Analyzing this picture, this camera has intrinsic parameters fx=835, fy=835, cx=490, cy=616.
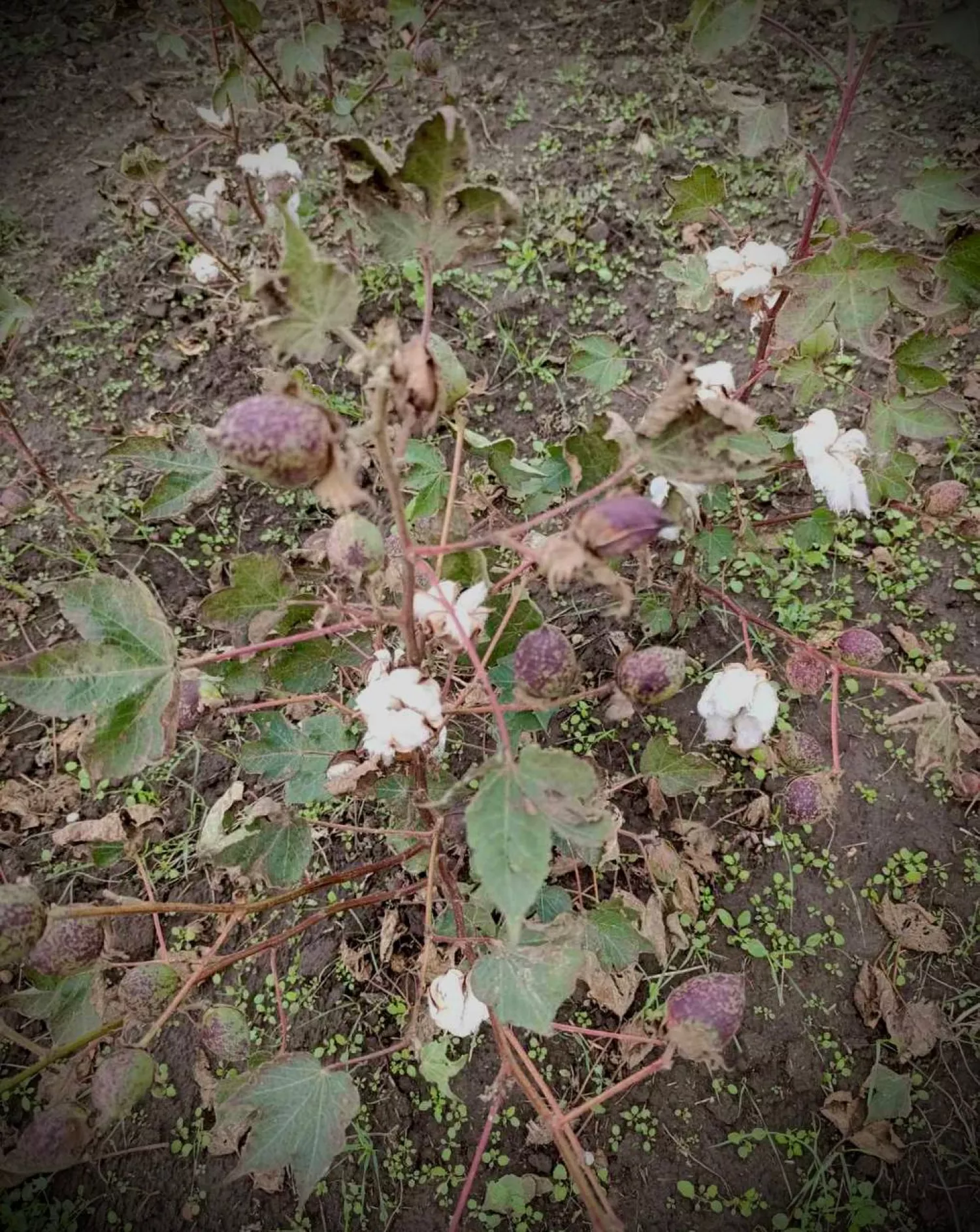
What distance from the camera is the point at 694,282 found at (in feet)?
3.87

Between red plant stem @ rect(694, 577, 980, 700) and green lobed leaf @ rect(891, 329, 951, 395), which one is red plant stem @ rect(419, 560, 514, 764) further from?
green lobed leaf @ rect(891, 329, 951, 395)

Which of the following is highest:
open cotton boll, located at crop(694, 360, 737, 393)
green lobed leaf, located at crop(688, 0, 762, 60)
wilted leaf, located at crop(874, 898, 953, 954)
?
green lobed leaf, located at crop(688, 0, 762, 60)

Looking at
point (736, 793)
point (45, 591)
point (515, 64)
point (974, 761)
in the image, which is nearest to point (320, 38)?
point (515, 64)

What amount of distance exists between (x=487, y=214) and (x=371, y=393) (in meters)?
0.19

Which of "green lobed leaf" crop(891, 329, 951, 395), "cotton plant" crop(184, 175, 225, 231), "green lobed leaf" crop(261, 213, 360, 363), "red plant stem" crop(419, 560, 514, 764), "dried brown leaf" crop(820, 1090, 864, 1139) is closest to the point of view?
"green lobed leaf" crop(261, 213, 360, 363)

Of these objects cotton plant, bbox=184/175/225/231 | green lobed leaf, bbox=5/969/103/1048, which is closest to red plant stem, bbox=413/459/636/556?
green lobed leaf, bbox=5/969/103/1048

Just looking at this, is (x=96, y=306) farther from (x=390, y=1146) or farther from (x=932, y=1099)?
(x=932, y=1099)

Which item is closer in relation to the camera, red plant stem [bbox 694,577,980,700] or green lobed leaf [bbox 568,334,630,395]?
red plant stem [bbox 694,577,980,700]

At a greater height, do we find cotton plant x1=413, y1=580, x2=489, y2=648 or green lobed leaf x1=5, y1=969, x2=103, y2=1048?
cotton plant x1=413, y1=580, x2=489, y2=648

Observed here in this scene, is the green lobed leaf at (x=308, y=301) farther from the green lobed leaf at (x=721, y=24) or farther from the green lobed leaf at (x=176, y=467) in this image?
the green lobed leaf at (x=721, y=24)

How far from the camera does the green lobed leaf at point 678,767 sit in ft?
3.62

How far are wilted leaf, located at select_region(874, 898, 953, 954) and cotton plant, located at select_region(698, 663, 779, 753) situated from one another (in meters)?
0.49

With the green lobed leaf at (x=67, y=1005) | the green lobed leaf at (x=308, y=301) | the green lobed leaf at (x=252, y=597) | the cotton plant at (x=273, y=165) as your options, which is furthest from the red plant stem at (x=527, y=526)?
the cotton plant at (x=273, y=165)

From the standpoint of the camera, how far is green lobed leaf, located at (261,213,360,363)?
1.88ft
